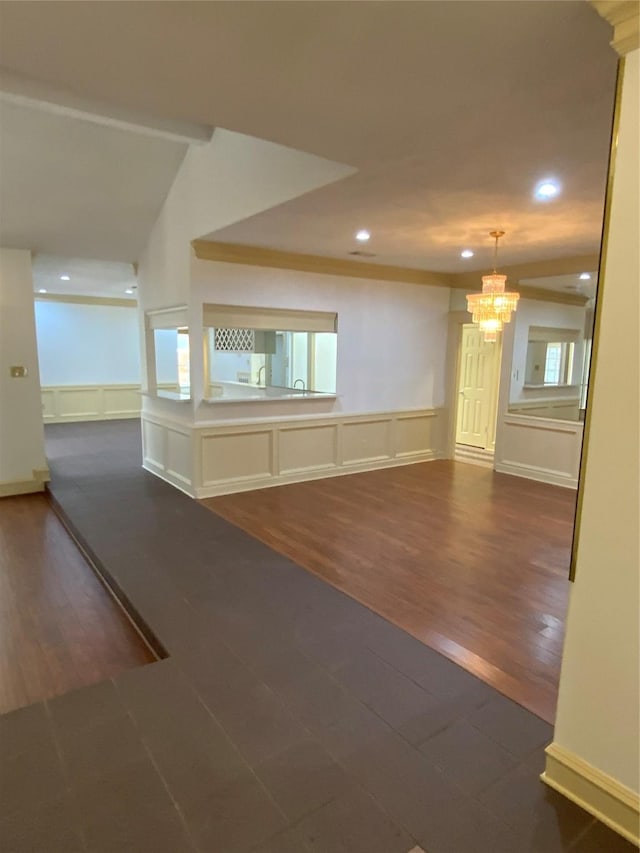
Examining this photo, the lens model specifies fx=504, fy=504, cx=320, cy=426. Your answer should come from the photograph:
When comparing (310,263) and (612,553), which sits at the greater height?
(310,263)

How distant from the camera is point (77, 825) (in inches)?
62.7

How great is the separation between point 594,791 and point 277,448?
423 cm

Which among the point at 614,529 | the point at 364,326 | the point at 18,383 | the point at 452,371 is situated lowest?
the point at 614,529

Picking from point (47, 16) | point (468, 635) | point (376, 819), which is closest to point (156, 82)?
point (47, 16)

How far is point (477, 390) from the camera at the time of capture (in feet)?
27.1

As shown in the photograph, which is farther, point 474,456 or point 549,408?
point 474,456

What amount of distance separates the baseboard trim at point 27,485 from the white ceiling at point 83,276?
242 cm

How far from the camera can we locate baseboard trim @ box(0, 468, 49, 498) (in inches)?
213

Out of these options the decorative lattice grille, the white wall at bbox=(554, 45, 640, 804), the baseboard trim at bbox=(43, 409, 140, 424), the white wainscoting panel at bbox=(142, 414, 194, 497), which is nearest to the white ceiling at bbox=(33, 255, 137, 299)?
the decorative lattice grille

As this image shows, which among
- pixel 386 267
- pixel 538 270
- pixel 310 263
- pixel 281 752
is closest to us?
pixel 281 752

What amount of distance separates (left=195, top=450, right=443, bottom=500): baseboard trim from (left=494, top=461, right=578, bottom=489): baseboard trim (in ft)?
3.09

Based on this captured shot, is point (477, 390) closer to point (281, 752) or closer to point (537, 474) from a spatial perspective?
point (537, 474)

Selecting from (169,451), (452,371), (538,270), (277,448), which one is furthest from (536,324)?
(169,451)

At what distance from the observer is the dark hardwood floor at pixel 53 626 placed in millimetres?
2518
